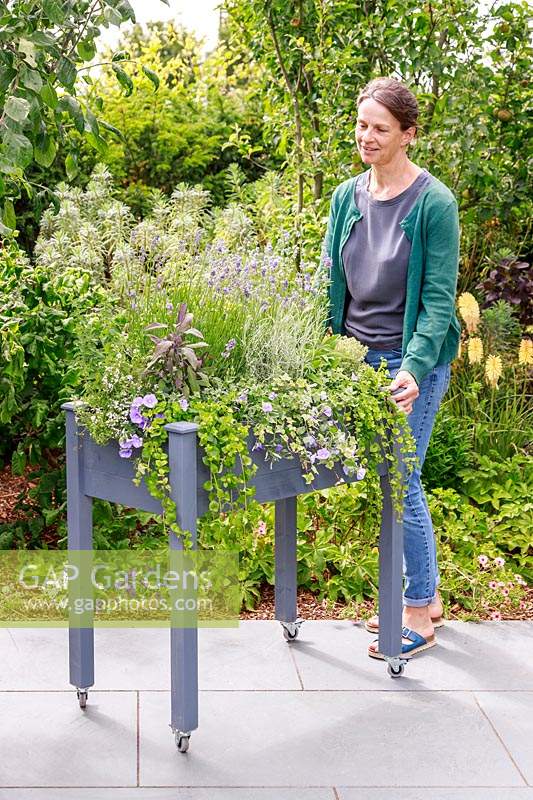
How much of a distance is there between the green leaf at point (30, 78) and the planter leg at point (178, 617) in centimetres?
89

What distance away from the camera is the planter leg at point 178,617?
2680 millimetres

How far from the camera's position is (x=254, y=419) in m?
2.84

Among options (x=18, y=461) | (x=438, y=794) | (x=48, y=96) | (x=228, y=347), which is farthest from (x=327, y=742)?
(x=48, y=96)

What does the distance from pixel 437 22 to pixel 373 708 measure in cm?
379

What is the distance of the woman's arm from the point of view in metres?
3.25

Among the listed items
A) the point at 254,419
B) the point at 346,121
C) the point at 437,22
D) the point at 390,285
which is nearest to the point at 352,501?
the point at 390,285

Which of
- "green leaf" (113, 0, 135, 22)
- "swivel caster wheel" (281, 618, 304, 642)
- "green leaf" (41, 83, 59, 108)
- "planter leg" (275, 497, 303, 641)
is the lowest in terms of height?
"swivel caster wheel" (281, 618, 304, 642)

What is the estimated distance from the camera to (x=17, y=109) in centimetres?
247

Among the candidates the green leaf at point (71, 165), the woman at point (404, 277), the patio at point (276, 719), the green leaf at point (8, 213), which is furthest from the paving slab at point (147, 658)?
the green leaf at point (71, 165)

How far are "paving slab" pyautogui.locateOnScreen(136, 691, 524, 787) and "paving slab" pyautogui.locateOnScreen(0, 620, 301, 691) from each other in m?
0.12

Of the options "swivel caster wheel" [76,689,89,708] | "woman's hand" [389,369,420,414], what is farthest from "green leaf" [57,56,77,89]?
"swivel caster wheel" [76,689,89,708]

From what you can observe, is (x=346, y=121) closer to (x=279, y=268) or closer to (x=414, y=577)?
(x=279, y=268)

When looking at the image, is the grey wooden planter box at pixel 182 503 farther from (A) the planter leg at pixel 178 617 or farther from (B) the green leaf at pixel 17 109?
(B) the green leaf at pixel 17 109

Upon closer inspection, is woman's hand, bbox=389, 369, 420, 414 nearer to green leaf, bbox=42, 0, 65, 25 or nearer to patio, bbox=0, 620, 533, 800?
patio, bbox=0, 620, 533, 800
